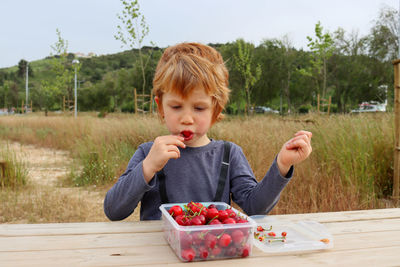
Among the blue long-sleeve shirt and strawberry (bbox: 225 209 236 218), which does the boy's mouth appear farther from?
strawberry (bbox: 225 209 236 218)

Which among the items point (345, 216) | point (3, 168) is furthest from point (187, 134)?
point (3, 168)

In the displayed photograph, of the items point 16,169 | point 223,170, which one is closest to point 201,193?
point 223,170

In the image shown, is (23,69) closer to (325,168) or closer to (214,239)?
(325,168)

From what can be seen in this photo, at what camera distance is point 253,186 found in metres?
1.56

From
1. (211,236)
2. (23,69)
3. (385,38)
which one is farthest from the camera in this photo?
(23,69)

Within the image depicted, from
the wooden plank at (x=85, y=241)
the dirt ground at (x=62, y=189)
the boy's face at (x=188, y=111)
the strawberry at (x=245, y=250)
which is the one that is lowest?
the dirt ground at (x=62, y=189)

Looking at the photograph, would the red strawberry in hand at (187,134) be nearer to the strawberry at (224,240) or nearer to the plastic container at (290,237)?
the plastic container at (290,237)

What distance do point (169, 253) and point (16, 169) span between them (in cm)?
479

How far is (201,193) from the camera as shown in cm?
156

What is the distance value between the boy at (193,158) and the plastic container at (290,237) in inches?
5.5

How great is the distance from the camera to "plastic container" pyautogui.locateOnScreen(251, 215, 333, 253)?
40.6 inches

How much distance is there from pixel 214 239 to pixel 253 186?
694 millimetres

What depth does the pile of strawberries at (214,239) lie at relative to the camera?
2.96 feet

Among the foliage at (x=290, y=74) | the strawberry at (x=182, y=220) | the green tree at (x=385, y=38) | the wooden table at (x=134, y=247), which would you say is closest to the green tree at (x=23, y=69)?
the foliage at (x=290, y=74)
